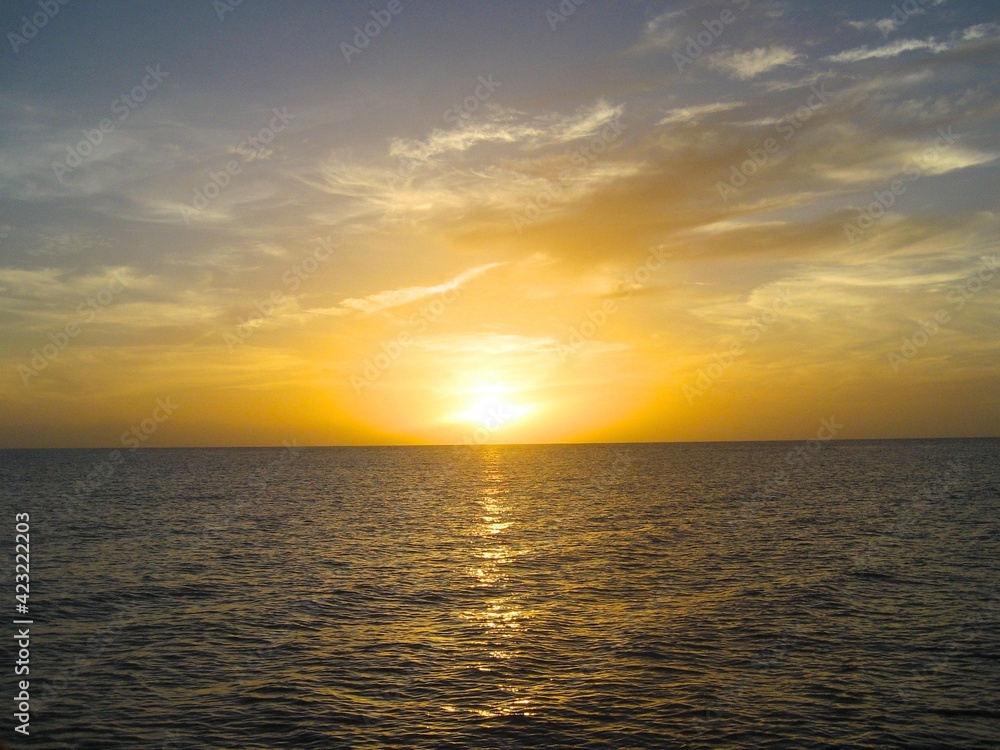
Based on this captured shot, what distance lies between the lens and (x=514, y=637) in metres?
32.5

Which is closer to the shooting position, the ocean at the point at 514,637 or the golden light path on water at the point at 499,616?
the ocean at the point at 514,637

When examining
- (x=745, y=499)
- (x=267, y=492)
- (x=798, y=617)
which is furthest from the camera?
(x=267, y=492)

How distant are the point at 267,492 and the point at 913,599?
11423 cm

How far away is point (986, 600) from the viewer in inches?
1503

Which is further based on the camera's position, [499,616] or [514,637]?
[499,616]

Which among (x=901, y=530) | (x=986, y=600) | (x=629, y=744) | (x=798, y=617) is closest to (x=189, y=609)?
(x=629, y=744)

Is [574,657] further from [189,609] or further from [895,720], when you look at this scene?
[189,609]

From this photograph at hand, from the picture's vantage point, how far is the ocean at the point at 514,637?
74.2 ft

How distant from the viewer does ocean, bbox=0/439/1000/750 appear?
22.6m

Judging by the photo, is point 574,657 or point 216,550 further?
point 216,550

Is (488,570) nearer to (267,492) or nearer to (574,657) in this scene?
(574,657)

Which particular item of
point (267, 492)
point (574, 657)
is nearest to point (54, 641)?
point (574, 657)

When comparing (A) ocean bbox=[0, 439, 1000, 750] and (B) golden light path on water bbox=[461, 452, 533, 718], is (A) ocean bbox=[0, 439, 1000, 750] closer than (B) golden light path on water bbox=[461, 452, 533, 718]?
Yes

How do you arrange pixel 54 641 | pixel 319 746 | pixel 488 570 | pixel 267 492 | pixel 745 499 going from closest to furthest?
1. pixel 319 746
2. pixel 54 641
3. pixel 488 570
4. pixel 745 499
5. pixel 267 492
